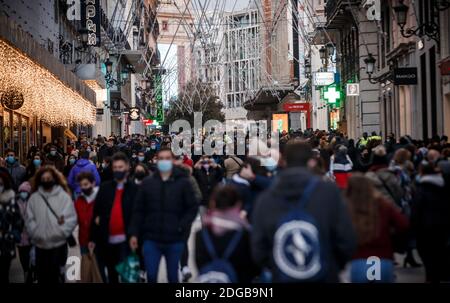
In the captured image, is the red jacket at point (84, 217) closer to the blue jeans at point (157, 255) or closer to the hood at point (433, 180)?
the blue jeans at point (157, 255)

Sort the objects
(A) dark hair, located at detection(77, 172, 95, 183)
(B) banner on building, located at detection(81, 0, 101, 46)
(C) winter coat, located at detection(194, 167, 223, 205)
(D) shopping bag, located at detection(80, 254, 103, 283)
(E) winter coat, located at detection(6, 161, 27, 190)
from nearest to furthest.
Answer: (D) shopping bag, located at detection(80, 254, 103, 283) → (A) dark hair, located at detection(77, 172, 95, 183) → (E) winter coat, located at detection(6, 161, 27, 190) → (C) winter coat, located at detection(194, 167, 223, 205) → (B) banner on building, located at detection(81, 0, 101, 46)

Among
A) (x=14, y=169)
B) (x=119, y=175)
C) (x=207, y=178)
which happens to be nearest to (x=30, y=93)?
(x=14, y=169)

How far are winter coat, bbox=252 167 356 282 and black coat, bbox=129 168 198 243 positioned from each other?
10.5 ft

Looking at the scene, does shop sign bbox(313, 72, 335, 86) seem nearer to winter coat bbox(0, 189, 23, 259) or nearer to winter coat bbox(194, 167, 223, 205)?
winter coat bbox(194, 167, 223, 205)

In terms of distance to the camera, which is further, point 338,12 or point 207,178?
point 338,12

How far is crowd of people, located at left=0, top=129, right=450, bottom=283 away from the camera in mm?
6555

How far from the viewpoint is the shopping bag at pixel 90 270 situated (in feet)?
35.2

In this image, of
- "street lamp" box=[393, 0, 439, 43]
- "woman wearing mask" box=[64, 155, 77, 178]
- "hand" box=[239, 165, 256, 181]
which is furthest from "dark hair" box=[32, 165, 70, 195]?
"street lamp" box=[393, 0, 439, 43]

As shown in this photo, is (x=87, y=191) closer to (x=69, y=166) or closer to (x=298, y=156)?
(x=298, y=156)

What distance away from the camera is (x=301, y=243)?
648 cm

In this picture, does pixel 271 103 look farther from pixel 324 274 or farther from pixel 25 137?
pixel 324 274

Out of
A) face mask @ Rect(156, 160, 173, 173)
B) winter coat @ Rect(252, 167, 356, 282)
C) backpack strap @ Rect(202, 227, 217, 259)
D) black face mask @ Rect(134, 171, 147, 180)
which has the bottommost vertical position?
backpack strap @ Rect(202, 227, 217, 259)

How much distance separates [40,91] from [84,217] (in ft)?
65.6

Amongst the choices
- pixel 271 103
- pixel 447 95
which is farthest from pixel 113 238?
pixel 271 103
